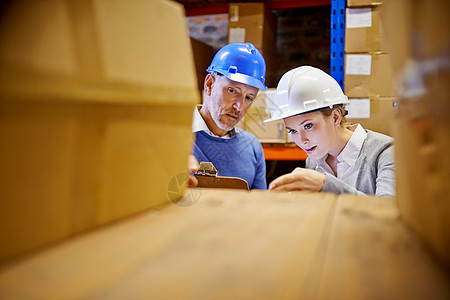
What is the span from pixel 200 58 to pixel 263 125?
98cm

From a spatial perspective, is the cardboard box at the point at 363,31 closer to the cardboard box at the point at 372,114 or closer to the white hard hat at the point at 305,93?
the cardboard box at the point at 372,114

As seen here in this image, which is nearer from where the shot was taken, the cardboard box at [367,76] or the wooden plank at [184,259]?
the wooden plank at [184,259]

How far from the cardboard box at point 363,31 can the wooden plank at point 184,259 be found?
2.16m

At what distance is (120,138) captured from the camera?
1.62 ft

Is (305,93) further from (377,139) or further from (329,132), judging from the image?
(377,139)

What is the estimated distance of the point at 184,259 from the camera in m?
0.38

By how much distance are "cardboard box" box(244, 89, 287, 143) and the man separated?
407mm

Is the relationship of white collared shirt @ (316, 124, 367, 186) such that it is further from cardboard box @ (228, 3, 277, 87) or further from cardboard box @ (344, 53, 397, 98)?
cardboard box @ (228, 3, 277, 87)

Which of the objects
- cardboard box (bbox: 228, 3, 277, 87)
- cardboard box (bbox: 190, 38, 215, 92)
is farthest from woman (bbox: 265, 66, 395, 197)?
cardboard box (bbox: 190, 38, 215, 92)

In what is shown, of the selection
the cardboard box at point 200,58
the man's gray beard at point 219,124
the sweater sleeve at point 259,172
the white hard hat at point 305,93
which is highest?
the cardboard box at point 200,58

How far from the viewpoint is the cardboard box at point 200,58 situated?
314cm

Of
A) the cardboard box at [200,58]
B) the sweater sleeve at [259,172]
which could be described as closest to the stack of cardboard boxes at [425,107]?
the sweater sleeve at [259,172]

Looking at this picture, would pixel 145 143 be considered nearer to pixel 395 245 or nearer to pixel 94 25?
pixel 94 25

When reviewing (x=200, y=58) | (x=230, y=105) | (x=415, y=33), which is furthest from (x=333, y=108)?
(x=200, y=58)
